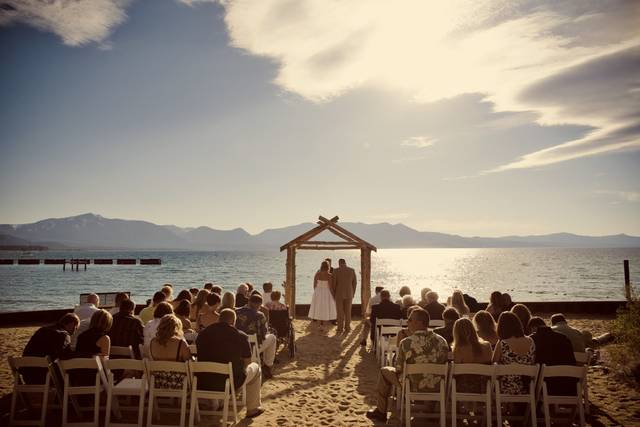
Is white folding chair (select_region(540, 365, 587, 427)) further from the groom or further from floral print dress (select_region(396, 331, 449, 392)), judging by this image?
the groom

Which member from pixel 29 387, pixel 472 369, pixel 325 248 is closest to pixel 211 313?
pixel 29 387

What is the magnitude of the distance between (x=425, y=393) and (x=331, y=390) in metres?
2.52

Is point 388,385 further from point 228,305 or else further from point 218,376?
point 228,305

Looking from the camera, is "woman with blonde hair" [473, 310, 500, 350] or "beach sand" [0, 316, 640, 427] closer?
"woman with blonde hair" [473, 310, 500, 350]

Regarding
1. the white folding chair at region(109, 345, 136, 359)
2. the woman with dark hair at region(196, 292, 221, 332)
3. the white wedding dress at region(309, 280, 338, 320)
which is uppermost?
the woman with dark hair at region(196, 292, 221, 332)

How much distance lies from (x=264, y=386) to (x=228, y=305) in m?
1.59

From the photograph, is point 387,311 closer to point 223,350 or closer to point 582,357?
point 582,357

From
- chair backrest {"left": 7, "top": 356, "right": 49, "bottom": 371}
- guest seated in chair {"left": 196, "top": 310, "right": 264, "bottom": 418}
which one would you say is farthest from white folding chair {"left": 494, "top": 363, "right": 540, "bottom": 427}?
chair backrest {"left": 7, "top": 356, "right": 49, "bottom": 371}

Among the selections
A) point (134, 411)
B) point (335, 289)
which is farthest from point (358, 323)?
point (134, 411)

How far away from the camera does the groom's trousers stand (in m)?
12.7

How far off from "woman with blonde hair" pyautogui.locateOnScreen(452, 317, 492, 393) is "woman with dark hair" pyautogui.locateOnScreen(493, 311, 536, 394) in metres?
0.17

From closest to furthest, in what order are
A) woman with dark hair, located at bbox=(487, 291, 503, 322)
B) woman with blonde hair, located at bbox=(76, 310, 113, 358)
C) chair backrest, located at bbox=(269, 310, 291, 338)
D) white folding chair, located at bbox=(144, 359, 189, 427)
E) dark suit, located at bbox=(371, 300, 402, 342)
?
white folding chair, located at bbox=(144, 359, 189, 427) → woman with blonde hair, located at bbox=(76, 310, 113, 358) → woman with dark hair, located at bbox=(487, 291, 503, 322) → chair backrest, located at bbox=(269, 310, 291, 338) → dark suit, located at bbox=(371, 300, 402, 342)

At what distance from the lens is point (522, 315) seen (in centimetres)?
629

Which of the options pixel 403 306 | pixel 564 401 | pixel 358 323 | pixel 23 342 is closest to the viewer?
pixel 564 401
